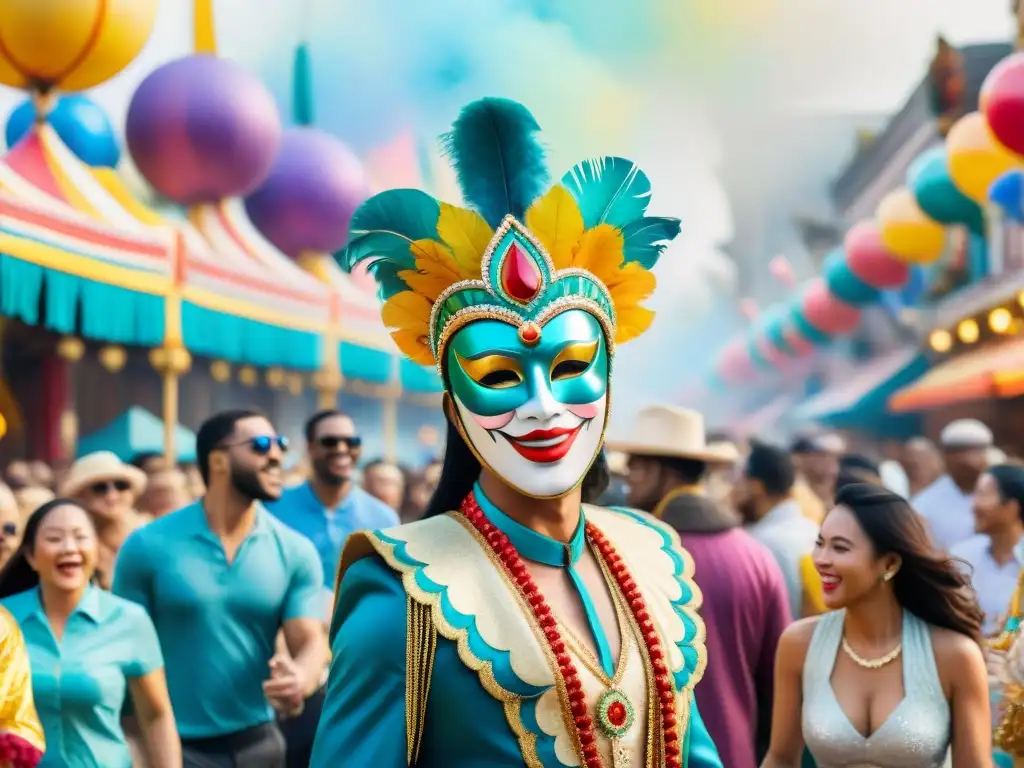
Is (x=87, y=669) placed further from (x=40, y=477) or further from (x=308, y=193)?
(x=308, y=193)

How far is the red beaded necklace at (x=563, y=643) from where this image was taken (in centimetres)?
278

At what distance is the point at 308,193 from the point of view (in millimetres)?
15805

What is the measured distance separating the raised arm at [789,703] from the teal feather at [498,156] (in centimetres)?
167

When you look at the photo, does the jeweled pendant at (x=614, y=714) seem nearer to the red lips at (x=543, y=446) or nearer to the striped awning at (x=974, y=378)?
the red lips at (x=543, y=446)

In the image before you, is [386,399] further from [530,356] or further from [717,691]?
[530,356]

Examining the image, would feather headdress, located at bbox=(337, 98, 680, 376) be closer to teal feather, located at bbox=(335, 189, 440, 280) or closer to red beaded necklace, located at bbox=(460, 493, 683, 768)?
teal feather, located at bbox=(335, 189, 440, 280)

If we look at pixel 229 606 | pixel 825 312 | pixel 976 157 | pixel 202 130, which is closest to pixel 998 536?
pixel 229 606

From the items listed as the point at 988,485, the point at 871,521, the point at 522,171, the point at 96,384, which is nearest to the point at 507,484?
the point at 522,171

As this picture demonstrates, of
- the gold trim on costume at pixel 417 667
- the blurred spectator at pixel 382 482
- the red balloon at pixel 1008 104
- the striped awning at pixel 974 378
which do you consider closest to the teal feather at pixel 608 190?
the gold trim on costume at pixel 417 667

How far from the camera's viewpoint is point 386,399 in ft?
65.3

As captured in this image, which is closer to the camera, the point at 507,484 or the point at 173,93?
the point at 507,484

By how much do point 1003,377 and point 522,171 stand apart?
537 inches

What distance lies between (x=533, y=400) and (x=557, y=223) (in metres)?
0.38

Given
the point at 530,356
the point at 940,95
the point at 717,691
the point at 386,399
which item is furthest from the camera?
the point at 940,95
